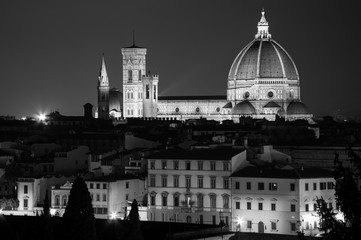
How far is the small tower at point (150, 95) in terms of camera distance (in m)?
156

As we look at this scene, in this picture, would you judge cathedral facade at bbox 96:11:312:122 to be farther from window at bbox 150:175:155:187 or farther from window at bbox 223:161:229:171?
window at bbox 223:161:229:171

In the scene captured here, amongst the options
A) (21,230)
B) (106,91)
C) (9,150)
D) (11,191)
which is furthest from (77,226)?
(106,91)

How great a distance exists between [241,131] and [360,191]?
7385 centimetres

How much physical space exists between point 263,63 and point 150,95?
Answer: 16511 mm

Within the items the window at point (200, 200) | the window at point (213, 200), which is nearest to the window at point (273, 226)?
the window at point (213, 200)

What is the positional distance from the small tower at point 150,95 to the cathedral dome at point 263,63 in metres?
12.8

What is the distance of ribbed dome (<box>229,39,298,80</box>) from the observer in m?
160

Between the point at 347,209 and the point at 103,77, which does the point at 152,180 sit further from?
the point at 103,77

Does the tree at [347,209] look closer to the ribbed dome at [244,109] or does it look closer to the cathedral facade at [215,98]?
the ribbed dome at [244,109]

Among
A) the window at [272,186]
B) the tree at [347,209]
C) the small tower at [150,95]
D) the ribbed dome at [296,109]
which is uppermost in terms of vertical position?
the small tower at [150,95]

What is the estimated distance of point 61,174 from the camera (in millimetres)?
62094

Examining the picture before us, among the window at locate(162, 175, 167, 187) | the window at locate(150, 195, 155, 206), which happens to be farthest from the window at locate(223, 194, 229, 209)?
the window at locate(150, 195, 155, 206)

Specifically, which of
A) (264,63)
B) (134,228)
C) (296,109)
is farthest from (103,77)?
(134,228)

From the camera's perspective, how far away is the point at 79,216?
35406 millimetres
